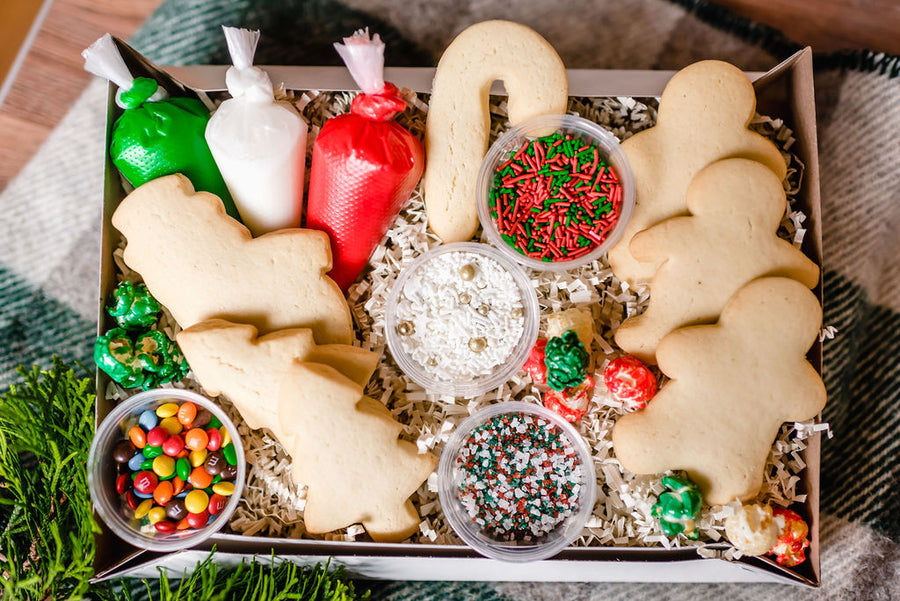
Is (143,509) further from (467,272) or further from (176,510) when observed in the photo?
(467,272)

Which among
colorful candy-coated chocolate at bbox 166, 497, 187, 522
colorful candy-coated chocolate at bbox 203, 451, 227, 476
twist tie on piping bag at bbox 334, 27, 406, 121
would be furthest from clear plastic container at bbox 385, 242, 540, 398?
colorful candy-coated chocolate at bbox 166, 497, 187, 522

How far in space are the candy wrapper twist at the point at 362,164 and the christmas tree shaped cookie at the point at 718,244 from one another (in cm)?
52

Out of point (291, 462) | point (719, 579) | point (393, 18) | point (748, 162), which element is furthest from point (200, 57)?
point (719, 579)

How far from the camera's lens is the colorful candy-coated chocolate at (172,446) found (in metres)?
1.44

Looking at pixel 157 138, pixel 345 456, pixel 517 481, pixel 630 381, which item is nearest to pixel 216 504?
pixel 345 456

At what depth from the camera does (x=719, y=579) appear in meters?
1.55

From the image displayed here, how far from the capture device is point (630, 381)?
138 centimetres

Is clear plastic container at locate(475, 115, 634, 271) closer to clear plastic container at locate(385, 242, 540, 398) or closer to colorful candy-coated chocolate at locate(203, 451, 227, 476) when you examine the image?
clear plastic container at locate(385, 242, 540, 398)

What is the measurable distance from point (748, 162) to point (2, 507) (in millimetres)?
1735

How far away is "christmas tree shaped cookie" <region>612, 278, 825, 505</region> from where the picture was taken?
1391 millimetres

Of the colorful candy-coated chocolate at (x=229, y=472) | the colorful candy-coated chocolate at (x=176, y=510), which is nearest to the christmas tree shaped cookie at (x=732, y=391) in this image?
the colorful candy-coated chocolate at (x=229, y=472)

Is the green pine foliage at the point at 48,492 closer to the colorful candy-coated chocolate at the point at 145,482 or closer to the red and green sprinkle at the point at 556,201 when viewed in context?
the colorful candy-coated chocolate at the point at 145,482

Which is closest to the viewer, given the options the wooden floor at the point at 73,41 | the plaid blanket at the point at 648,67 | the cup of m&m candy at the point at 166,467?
the cup of m&m candy at the point at 166,467

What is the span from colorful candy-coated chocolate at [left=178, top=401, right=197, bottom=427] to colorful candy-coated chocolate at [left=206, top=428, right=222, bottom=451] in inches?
1.9
